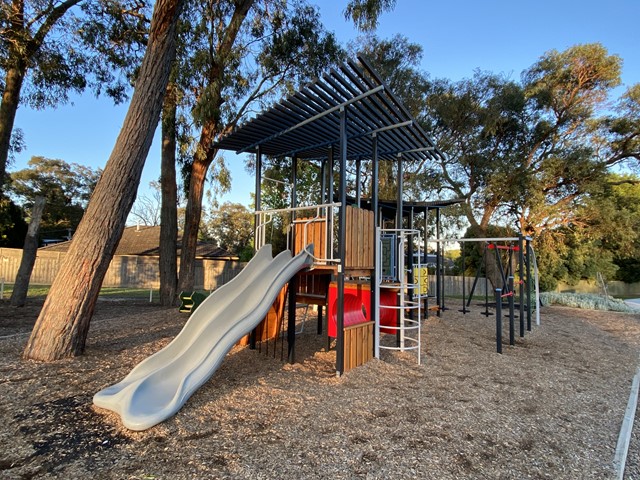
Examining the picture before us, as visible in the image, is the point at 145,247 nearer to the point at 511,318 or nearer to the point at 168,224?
the point at 168,224

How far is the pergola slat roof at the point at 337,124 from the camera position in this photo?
477 cm

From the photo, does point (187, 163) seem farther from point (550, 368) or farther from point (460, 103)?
point (460, 103)

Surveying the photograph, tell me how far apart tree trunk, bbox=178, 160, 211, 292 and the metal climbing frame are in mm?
5935

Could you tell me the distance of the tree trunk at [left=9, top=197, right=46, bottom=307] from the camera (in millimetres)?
10172

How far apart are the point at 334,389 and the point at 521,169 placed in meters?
18.0

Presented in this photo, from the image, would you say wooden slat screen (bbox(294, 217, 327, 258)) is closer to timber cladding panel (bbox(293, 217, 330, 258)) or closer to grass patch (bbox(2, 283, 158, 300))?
timber cladding panel (bbox(293, 217, 330, 258))

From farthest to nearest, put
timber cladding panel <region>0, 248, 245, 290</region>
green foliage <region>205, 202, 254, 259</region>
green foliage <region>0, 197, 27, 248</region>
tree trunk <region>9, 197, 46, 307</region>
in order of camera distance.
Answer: green foliage <region>205, 202, 254, 259</region> < green foliage <region>0, 197, 27, 248</region> < timber cladding panel <region>0, 248, 245, 290</region> < tree trunk <region>9, 197, 46, 307</region>

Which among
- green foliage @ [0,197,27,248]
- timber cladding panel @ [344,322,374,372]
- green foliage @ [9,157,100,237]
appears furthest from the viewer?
green foliage @ [9,157,100,237]

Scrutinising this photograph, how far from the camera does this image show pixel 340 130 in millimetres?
5176

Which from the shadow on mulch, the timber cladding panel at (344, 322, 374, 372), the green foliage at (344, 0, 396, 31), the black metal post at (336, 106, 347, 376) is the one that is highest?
the green foliage at (344, 0, 396, 31)

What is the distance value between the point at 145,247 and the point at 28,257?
871 inches

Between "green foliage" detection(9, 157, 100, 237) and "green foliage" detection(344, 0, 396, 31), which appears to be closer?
"green foliage" detection(344, 0, 396, 31)

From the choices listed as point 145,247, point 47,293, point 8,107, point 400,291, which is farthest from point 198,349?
point 145,247

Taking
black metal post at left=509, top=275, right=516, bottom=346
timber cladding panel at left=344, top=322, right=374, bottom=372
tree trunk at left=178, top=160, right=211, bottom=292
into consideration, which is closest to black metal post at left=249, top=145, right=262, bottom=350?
timber cladding panel at left=344, top=322, right=374, bottom=372
